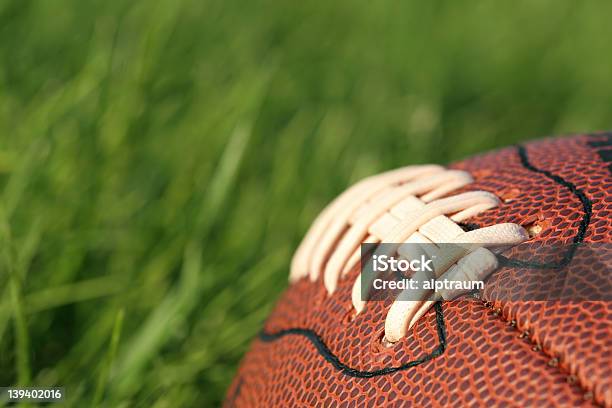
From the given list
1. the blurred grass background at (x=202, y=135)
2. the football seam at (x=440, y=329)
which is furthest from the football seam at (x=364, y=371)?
the blurred grass background at (x=202, y=135)

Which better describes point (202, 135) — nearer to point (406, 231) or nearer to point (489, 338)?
point (406, 231)

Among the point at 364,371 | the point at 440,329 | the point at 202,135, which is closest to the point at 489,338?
the point at 440,329

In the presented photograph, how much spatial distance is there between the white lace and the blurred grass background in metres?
0.39

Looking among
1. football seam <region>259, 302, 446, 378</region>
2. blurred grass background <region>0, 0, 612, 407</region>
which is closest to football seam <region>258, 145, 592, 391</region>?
football seam <region>259, 302, 446, 378</region>

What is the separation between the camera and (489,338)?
3.26ft

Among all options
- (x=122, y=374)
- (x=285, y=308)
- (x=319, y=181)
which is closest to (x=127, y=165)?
(x=319, y=181)

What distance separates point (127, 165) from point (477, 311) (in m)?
1.31

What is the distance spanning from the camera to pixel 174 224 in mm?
2006

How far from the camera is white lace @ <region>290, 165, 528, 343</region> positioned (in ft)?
3.53

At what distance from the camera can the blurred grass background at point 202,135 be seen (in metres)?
1.71

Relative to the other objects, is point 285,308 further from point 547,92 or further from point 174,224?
point 547,92

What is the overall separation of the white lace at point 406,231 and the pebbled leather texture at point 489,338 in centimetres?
2

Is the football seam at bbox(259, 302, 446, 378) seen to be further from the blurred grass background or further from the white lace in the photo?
the blurred grass background

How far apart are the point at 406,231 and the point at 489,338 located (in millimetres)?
235
